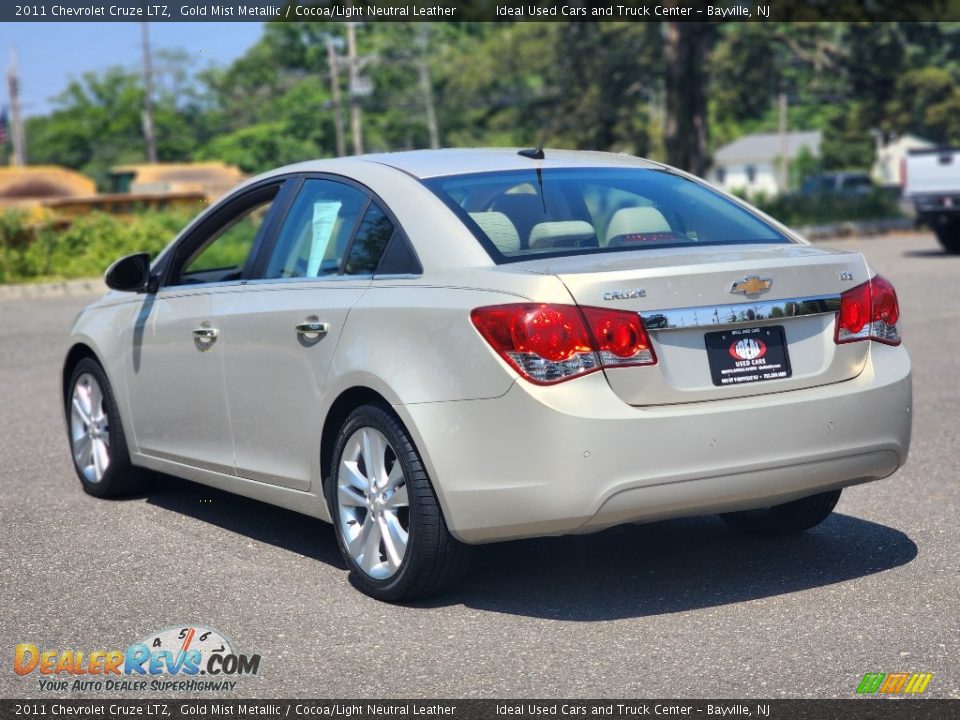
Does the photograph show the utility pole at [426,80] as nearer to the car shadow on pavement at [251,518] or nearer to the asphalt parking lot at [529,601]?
the car shadow on pavement at [251,518]

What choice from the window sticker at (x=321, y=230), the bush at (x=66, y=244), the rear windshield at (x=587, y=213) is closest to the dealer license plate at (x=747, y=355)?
the rear windshield at (x=587, y=213)

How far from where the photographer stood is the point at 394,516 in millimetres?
5164

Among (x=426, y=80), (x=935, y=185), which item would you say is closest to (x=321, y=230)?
(x=935, y=185)

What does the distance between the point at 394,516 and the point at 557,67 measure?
4917 centimetres

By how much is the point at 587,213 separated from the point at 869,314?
1.10 m

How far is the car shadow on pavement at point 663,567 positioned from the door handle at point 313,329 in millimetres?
1081

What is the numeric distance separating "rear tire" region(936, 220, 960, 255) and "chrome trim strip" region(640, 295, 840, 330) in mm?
19727

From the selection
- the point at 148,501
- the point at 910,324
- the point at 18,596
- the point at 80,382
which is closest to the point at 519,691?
the point at 18,596

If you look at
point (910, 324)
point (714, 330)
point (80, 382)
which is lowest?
point (910, 324)

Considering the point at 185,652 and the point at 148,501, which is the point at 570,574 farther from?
the point at 148,501

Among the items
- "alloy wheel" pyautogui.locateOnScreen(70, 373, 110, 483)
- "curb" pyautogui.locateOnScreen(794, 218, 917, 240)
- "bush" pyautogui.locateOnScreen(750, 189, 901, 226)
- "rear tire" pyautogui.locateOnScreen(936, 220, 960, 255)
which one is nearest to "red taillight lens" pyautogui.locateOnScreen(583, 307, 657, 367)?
"alloy wheel" pyautogui.locateOnScreen(70, 373, 110, 483)

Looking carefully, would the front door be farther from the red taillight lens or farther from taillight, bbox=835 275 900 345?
taillight, bbox=835 275 900 345

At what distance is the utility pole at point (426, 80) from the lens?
267 ft

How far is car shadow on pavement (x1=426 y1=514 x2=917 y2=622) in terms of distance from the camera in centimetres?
515
